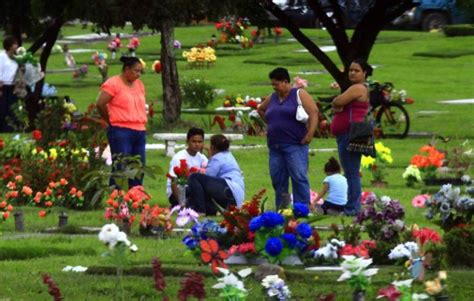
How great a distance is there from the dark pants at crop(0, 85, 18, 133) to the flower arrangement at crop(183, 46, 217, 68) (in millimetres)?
17486

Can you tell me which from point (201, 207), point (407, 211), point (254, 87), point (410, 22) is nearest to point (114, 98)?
point (201, 207)

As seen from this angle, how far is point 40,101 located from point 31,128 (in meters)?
1.20

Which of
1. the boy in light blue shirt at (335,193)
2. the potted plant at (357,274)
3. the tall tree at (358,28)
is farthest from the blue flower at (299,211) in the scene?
the tall tree at (358,28)

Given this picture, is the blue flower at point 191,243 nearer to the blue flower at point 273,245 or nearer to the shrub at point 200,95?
the blue flower at point 273,245

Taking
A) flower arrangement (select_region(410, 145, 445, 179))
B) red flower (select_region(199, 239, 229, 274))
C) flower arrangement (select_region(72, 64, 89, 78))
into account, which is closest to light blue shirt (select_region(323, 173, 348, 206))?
flower arrangement (select_region(410, 145, 445, 179))

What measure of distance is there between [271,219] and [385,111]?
17.4 meters

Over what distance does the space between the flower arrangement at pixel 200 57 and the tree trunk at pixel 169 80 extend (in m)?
17.0

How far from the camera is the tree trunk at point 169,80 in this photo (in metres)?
28.3

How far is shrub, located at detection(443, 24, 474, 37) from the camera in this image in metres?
51.2

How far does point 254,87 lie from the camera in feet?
129

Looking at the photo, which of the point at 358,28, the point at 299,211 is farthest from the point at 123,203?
the point at 358,28

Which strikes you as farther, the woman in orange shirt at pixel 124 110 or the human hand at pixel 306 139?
the woman in orange shirt at pixel 124 110

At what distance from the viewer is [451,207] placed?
12.0m

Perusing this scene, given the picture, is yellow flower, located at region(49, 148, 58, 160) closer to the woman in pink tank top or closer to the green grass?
the green grass
